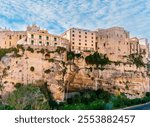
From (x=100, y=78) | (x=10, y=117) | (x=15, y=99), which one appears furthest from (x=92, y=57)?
(x=10, y=117)

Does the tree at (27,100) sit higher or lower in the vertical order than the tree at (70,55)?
lower

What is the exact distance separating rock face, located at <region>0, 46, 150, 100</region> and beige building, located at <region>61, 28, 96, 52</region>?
1.31 feet

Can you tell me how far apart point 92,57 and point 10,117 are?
6825mm

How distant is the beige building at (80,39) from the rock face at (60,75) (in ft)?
1.31

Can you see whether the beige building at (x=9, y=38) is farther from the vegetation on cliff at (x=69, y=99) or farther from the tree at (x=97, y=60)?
the tree at (x=97, y=60)

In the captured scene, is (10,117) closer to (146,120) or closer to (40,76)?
(146,120)

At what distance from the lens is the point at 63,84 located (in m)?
7.45

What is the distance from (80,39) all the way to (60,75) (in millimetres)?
1346

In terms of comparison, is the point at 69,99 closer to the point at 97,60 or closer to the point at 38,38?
the point at 97,60

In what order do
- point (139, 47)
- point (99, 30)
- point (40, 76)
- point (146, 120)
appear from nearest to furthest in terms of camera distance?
1. point (146, 120)
2. point (40, 76)
3. point (99, 30)
4. point (139, 47)

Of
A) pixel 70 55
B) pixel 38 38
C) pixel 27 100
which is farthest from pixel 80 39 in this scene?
pixel 27 100

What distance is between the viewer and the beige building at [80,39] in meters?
8.16

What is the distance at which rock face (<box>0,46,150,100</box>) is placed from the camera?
7.04 m

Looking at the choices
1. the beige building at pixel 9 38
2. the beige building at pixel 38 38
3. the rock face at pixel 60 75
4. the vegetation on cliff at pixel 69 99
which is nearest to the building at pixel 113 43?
the rock face at pixel 60 75
